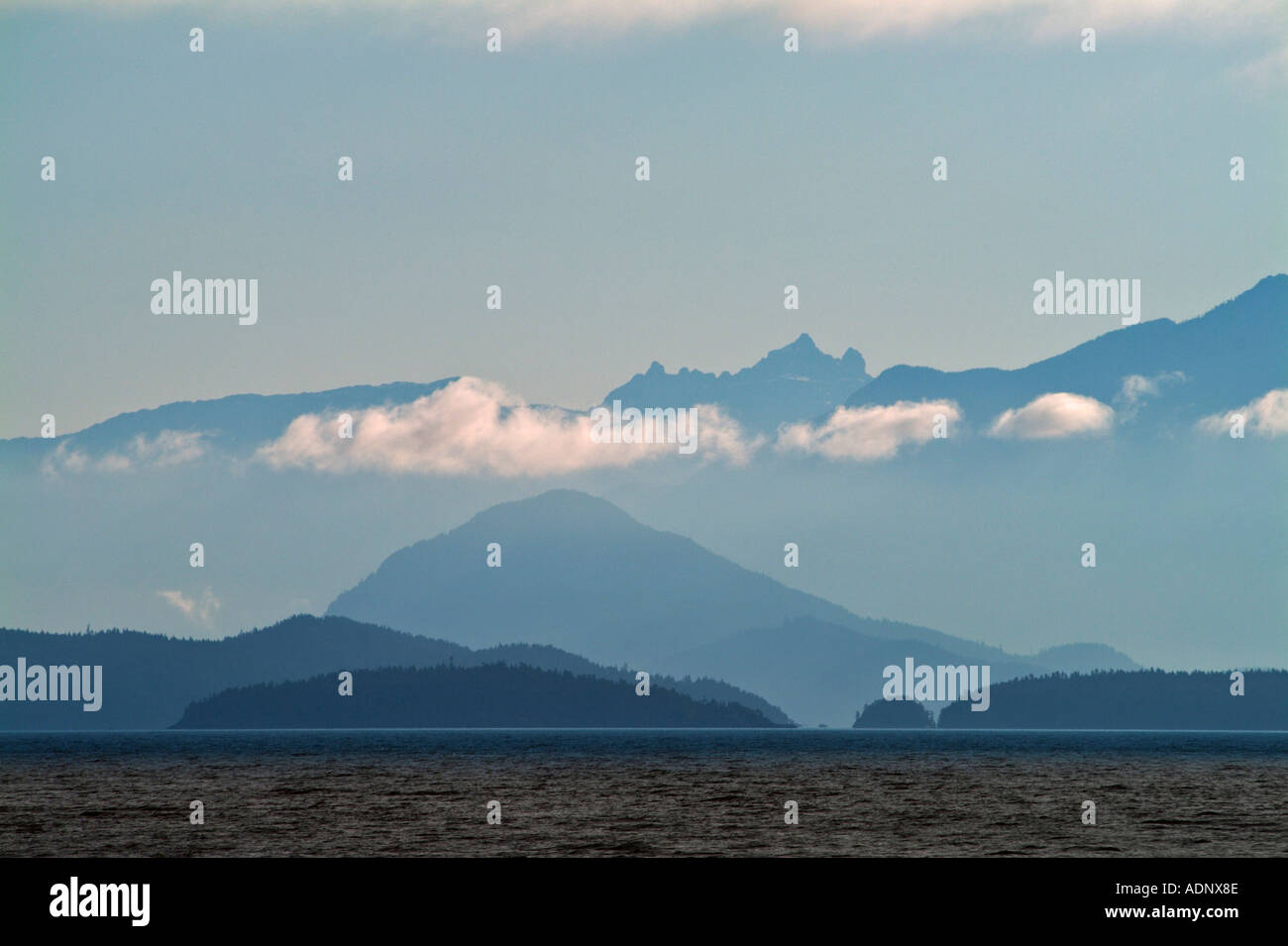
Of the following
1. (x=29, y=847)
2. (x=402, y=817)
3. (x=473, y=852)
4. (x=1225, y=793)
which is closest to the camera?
(x=473, y=852)

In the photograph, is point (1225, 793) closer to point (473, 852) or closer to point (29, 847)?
A: point (473, 852)
